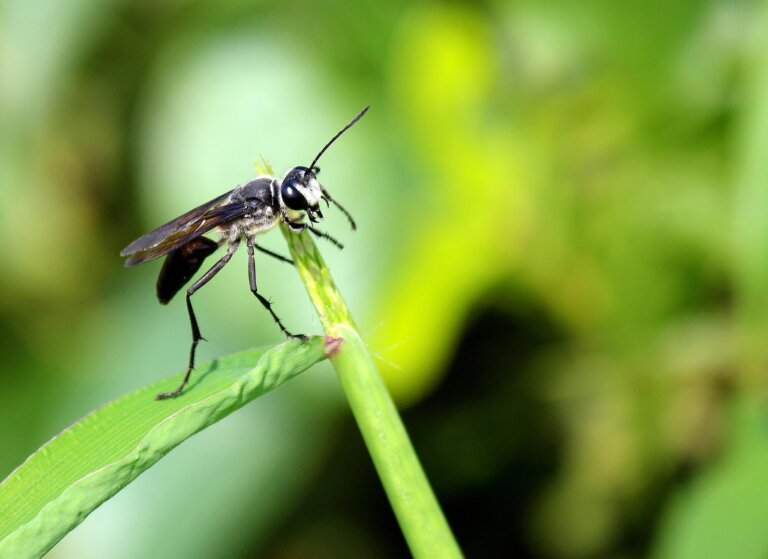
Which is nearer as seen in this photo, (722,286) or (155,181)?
(722,286)

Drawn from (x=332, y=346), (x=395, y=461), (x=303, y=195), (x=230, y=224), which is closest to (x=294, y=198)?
(x=303, y=195)

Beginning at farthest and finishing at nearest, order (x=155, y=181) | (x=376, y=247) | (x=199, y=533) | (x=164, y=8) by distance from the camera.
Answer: (x=164, y=8) < (x=155, y=181) < (x=376, y=247) < (x=199, y=533)

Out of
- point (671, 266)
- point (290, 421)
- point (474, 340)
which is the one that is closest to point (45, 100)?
point (290, 421)

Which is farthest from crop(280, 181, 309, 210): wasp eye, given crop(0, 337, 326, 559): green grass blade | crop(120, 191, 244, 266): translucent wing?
crop(0, 337, 326, 559): green grass blade

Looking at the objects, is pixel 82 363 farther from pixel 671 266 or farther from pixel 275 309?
pixel 671 266

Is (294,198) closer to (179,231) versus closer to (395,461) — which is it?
(179,231)

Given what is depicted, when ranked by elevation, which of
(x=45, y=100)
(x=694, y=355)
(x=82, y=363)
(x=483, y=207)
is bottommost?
(x=694, y=355)

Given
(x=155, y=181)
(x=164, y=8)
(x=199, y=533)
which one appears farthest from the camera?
(x=164, y=8)
